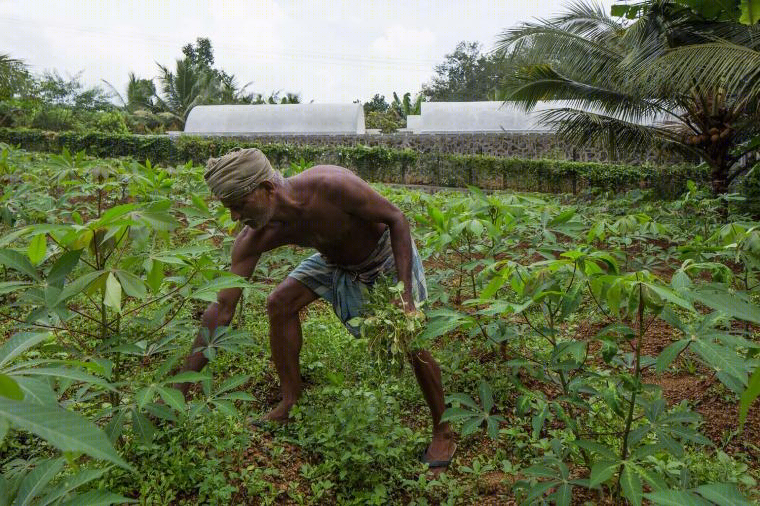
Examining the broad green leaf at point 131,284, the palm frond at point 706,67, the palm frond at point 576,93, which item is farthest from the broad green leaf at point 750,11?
the broad green leaf at point 131,284

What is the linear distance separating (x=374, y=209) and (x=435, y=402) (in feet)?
2.51

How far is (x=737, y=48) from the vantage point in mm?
6141

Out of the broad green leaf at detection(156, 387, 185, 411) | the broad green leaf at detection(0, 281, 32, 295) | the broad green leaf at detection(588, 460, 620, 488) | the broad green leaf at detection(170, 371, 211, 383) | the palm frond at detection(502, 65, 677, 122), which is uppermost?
the palm frond at detection(502, 65, 677, 122)

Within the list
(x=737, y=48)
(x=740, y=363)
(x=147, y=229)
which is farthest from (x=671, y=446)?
(x=737, y=48)

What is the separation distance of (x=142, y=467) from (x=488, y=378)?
5.22 ft

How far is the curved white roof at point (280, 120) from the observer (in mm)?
16375

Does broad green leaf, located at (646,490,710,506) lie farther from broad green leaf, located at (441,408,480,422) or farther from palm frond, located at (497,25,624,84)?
palm frond, located at (497,25,624,84)

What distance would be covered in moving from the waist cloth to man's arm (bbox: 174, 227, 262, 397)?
275 mm

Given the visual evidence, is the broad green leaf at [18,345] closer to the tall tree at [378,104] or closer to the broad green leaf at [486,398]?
the broad green leaf at [486,398]

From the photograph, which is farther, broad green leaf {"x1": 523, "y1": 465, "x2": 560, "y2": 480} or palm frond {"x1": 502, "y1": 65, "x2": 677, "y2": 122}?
palm frond {"x1": 502, "y1": 65, "x2": 677, "y2": 122}

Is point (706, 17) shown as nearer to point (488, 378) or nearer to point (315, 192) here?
point (488, 378)

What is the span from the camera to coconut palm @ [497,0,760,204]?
695cm

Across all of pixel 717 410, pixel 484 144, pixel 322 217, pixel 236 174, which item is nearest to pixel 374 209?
pixel 322 217

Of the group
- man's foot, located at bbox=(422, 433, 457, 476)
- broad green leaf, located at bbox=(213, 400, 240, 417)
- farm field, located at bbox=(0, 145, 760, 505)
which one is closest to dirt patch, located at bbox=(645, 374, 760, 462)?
farm field, located at bbox=(0, 145, 760, 505)
